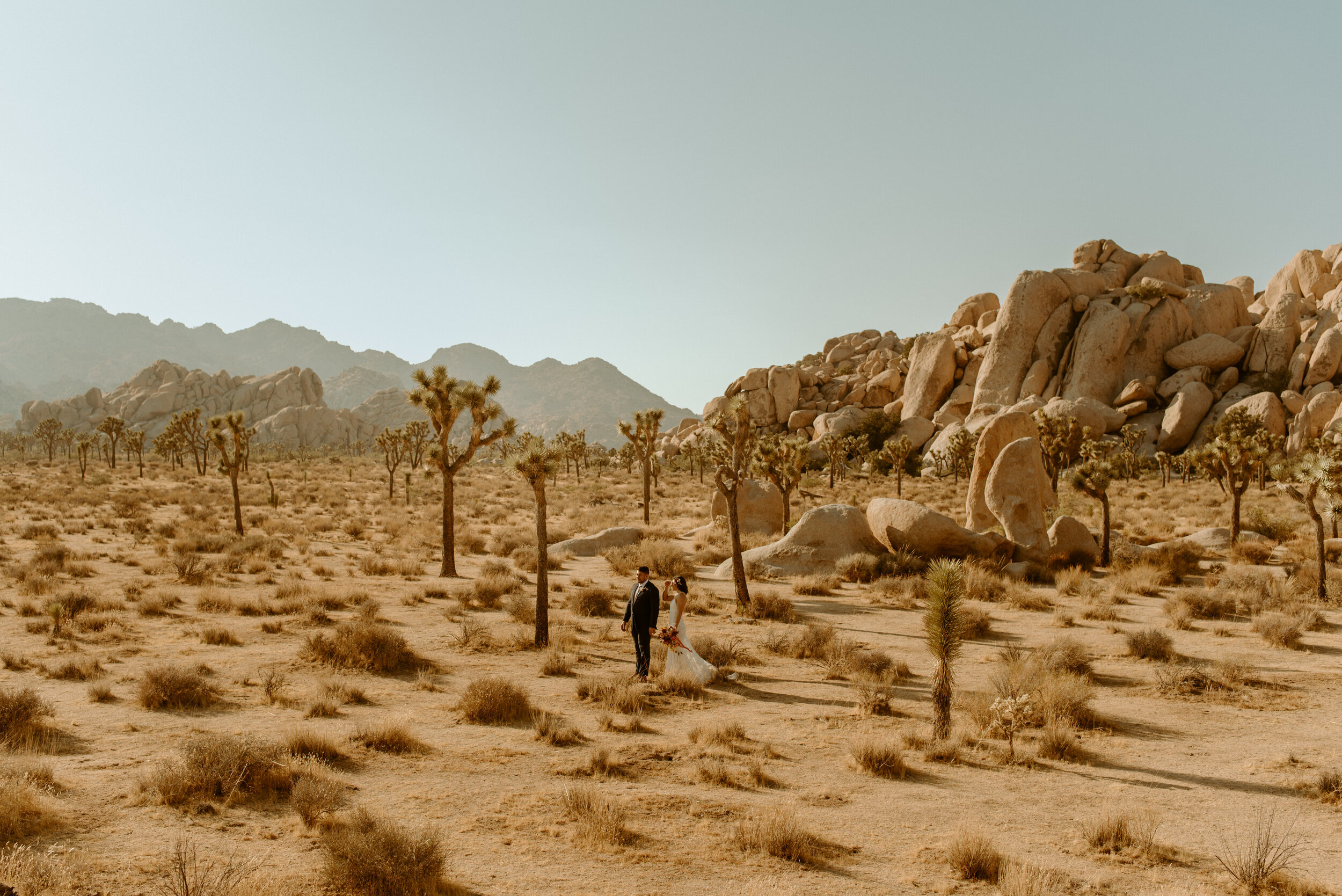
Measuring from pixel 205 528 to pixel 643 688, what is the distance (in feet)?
80.5

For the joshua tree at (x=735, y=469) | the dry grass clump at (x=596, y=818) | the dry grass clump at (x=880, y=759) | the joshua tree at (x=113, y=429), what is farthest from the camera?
the joshua tree at (x=113, y=429)

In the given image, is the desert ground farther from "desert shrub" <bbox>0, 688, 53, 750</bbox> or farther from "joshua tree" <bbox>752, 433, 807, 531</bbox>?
"joshua tree" <bbox>752, 433, 807, 531</bbox>

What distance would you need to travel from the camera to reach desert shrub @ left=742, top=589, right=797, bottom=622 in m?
15.5

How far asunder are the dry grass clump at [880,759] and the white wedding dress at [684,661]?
120 inches

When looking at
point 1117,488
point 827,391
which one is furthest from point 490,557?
point 827,391

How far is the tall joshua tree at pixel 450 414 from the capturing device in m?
20.5

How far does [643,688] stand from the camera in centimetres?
1000

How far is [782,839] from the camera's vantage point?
5.55 metres

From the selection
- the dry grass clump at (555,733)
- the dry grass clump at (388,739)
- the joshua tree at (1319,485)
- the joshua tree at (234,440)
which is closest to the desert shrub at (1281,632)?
the joshua tree at (1319,485)

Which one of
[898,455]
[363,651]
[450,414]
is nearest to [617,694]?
[363,651]

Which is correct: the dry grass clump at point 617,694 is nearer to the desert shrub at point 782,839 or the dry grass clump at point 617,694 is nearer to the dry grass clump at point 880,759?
the dry grass clump at point 880,759

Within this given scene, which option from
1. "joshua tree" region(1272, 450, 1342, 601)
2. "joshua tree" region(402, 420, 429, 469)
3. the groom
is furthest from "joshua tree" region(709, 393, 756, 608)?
"joshua tree" region(402, 420, 429, 469)

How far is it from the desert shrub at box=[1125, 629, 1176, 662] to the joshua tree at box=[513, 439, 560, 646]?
32.7 feet

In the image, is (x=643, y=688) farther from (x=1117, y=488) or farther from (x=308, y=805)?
(x=1117, y=488)
